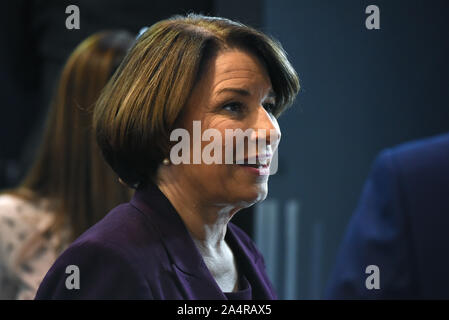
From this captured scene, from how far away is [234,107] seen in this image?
89cm

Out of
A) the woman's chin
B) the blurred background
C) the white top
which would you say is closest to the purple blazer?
the woman's chin

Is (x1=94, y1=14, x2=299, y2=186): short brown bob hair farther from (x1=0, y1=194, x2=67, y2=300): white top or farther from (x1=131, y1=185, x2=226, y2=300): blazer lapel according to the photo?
(x1=0, y1=194, x2=67, y2=300): white top

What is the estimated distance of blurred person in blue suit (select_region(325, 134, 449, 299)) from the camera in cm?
114

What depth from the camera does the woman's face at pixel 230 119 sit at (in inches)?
34.2

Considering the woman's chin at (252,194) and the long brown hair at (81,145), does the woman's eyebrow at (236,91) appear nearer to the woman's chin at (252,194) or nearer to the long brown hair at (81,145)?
the woman's chin at (252,194)

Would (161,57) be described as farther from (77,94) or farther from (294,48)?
(77,94)

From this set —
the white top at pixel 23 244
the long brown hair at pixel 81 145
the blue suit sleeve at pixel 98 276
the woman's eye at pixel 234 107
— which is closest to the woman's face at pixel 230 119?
the woman's eye at pixel 234 107

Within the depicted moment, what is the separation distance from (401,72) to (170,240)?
0.80m

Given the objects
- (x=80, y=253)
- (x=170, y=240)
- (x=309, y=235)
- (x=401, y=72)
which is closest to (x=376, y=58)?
(x=401, y=72)

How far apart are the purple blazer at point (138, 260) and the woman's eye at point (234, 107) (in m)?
0.16

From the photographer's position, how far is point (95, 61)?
1344 millimetres

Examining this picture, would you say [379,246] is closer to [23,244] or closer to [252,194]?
[252,194]

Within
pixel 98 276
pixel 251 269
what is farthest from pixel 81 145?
pixel 98 276

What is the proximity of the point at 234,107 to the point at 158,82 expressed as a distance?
0.34 ft
